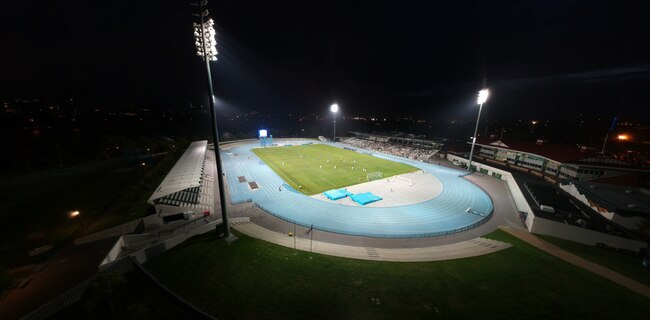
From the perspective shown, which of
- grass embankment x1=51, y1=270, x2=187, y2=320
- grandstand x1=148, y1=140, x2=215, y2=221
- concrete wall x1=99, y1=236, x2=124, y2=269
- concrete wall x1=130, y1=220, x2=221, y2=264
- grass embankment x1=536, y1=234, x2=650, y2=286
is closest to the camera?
grass embankment x1=51, y1=270, x2=187, y2=320

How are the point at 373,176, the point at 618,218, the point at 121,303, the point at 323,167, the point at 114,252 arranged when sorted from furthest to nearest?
the point at 323,167
the point at 373,176
the point at 618,218
the point at 114,252
the point at 121,303

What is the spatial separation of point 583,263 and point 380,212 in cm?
1405

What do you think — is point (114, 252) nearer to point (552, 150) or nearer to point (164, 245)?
point (164, 245)

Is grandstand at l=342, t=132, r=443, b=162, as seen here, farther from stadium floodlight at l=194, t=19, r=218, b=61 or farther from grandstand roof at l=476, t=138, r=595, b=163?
stadium floodlight at l=194, t=19, r=218, b=61

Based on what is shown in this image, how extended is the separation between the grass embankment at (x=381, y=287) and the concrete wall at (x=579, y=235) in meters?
5.39

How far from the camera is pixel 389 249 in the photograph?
17.1 metres

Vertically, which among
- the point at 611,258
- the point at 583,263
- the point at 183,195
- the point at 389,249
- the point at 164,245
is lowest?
the point at 389,249

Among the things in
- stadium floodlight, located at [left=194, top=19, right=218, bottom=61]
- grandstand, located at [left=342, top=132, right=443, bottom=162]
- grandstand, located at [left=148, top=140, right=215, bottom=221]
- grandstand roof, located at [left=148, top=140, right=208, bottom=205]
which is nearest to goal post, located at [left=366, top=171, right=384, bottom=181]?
grandstand, located at [left=342, top=132, right=443, bottom=162]

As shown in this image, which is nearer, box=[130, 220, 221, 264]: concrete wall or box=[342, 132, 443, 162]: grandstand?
box=[130, 220, 221, 264]: concrete wall

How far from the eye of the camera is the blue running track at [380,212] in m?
20.5

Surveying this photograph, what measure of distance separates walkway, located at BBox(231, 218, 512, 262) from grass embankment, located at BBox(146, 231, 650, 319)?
1.01m

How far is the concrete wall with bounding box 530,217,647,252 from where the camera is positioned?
16.5 m

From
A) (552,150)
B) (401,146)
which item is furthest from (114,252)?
(401,146)

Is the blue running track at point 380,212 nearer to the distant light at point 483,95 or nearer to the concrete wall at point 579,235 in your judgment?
the concrete wall at point 579,235
